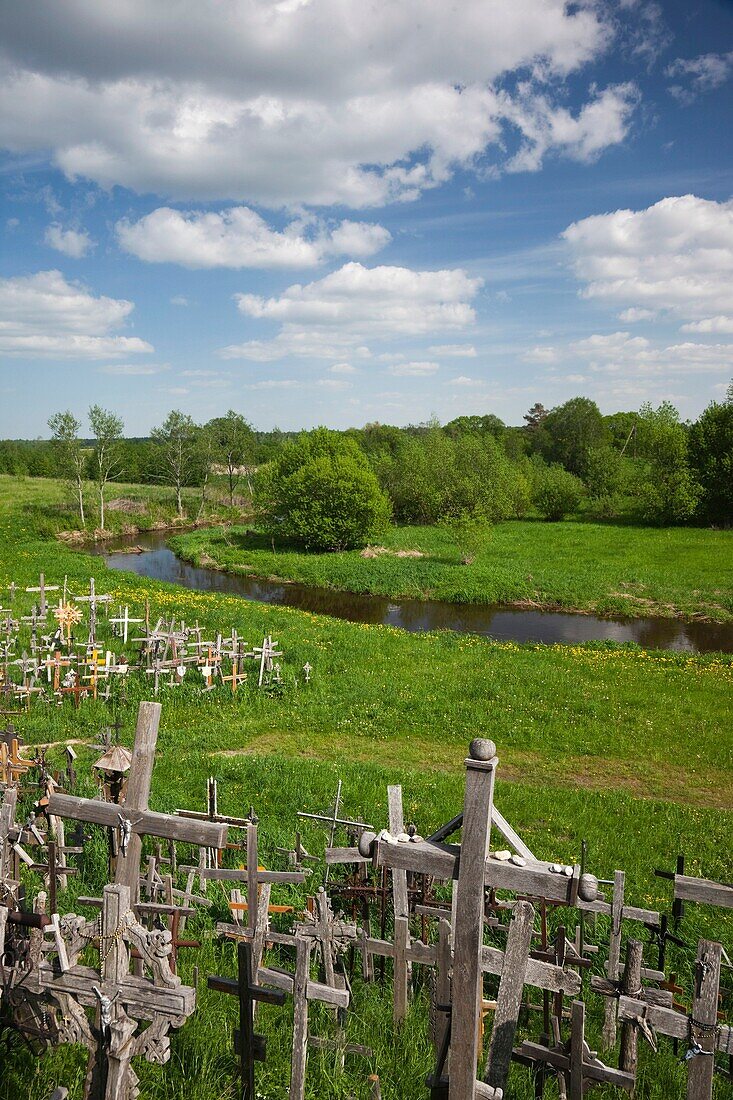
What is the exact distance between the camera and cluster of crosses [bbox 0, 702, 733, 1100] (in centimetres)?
421

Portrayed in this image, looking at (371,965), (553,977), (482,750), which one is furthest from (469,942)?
(371,965)

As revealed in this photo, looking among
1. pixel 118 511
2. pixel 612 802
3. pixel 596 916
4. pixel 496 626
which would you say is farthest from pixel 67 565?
pixel 596 916

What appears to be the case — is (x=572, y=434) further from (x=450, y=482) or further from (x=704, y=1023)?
(x=704, y=1023)

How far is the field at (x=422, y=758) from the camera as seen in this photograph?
5.62m

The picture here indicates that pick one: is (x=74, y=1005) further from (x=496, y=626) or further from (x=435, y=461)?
(x=435, y=461)

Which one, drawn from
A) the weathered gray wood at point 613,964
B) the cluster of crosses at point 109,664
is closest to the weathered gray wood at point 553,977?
the weathered gray wood at point 613,964

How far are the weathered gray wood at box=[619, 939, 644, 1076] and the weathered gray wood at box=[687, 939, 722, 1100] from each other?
0.90 metres

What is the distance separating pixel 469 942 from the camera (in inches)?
164

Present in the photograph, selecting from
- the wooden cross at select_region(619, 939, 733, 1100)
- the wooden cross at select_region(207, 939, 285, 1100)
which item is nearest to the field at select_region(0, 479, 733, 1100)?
the wooden cross at select_region(207, 939, 285, 1100)

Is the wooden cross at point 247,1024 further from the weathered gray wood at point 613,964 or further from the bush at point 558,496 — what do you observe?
the bush at point 558,496

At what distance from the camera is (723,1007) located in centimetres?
724

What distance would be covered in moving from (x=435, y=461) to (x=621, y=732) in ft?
177

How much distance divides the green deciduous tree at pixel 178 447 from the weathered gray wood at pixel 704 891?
71.3 meters

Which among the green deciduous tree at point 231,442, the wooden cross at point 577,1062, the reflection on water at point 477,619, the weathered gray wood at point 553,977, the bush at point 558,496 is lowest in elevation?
the reflection on water at point 477,619
